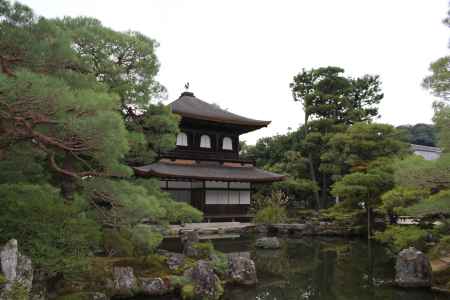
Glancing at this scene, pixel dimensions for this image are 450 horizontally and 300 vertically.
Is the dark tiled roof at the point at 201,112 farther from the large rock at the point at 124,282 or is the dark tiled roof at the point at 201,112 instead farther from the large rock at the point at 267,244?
the large rock at the point at 124,282

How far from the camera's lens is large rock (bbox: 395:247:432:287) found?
30.2 feet

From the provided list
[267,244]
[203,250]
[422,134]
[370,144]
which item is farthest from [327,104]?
[422,134]

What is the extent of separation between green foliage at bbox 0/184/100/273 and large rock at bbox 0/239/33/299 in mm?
237

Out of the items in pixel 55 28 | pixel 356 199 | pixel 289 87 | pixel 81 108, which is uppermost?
pixel 289 87

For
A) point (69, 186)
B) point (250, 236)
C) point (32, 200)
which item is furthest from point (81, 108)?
point (250, 236)

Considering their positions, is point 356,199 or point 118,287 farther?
point 356,199

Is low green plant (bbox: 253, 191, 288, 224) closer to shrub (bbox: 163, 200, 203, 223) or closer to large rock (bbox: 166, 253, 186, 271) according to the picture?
large rock (bbox: 166, 253, 186, 271)

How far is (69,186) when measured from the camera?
8.12 metres

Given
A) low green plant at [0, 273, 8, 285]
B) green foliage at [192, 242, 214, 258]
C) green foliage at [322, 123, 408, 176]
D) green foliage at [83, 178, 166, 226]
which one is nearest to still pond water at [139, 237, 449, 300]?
green foliage at [192, 242, 214, 258]

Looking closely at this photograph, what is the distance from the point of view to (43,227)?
19.7 ft

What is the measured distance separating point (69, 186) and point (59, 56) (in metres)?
3.09

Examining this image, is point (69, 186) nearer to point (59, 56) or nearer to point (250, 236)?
point (59, 56)

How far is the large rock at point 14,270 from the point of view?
527cm

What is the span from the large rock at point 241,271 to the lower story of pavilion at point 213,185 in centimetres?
998
